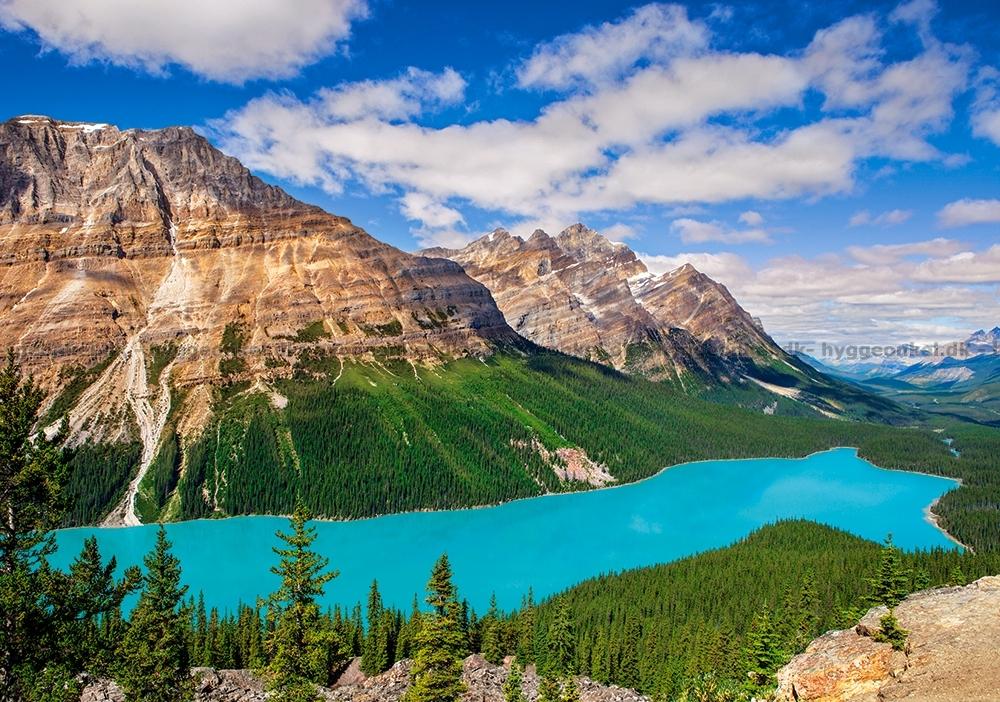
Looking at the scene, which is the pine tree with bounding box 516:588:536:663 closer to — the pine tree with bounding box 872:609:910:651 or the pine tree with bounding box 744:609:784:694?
the pine tree with bounding box 744:609:784:694

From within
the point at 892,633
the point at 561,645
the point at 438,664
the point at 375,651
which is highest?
the point at 892,633

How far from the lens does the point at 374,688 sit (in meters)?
50.8

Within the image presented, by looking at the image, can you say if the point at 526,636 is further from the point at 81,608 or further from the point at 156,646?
the point at 81,608

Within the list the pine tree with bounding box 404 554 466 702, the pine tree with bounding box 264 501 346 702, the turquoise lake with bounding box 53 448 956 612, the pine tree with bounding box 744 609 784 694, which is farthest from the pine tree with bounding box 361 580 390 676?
the turquoise lake with bounding box 53 448 956 612

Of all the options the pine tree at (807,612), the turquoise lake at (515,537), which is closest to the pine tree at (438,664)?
the pine tree at (807,612)

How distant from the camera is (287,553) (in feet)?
98.5

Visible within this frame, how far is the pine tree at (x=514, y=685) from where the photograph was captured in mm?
39500

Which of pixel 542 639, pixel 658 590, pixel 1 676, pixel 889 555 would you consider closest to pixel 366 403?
pixel 658 590

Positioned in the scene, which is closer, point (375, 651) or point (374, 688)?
point (374, 688)

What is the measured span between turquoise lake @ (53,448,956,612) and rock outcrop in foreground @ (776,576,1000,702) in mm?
71566

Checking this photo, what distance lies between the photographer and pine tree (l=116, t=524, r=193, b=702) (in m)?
29.2

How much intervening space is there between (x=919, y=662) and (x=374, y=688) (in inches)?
1604

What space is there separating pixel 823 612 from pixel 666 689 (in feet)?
111

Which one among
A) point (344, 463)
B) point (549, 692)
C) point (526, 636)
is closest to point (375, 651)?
point (526, 636)
